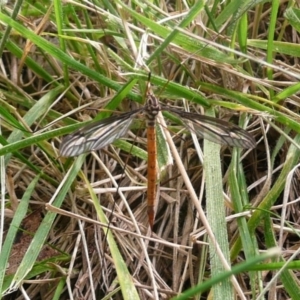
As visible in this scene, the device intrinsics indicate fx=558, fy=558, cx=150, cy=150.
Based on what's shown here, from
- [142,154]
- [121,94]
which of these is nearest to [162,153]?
[142,154]

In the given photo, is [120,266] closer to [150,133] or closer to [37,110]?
[150,133]

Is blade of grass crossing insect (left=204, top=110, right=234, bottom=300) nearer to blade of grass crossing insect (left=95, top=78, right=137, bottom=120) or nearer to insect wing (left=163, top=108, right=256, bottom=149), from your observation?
insect wing (left=163, top=108, right=256, bottom=149)

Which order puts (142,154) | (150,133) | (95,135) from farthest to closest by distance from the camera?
1. (142,154)
2. (150,133)
3. (95,135)

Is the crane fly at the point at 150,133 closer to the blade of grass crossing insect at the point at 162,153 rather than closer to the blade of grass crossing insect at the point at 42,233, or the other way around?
the blade of grass crossing insect at the point at 162,153

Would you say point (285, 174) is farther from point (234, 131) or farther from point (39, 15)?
point (39, 15)

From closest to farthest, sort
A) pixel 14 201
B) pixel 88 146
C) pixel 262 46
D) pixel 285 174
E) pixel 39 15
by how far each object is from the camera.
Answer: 1. pixel 88 146
2. pixel 285 174
3. pixel 14 201
4. pixel 262 46
5. pixel 39 15

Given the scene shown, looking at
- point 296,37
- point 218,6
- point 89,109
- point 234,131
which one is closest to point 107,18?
point 89,109

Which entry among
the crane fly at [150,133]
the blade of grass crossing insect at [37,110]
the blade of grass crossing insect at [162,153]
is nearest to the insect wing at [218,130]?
the crane fly at [150,133]

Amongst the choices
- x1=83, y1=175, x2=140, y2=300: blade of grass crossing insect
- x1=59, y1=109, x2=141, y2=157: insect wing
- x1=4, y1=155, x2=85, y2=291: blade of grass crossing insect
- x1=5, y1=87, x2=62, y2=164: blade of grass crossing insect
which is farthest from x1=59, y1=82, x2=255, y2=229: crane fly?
x1=5, y1=87, x2=62, y2=164: blade of grass crossing insect
